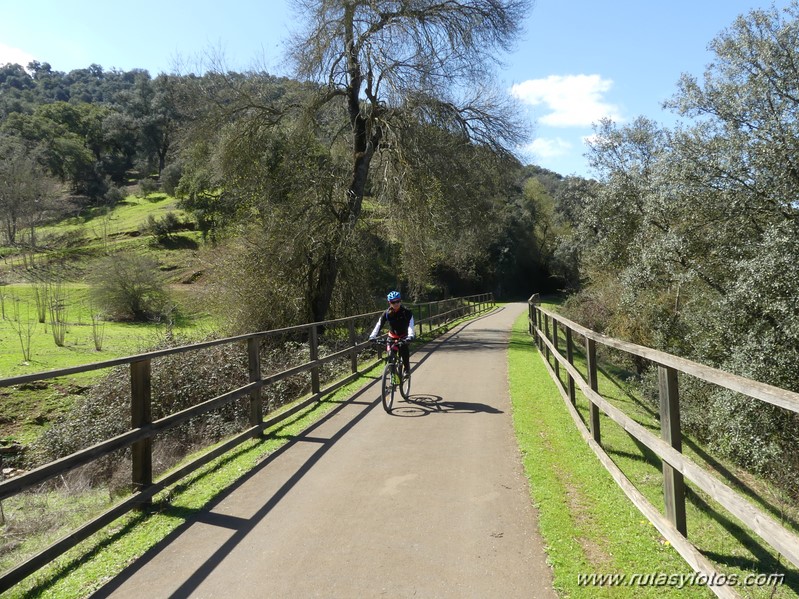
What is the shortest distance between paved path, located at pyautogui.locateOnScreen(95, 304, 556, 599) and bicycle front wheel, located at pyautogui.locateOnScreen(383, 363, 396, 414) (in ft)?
3.50

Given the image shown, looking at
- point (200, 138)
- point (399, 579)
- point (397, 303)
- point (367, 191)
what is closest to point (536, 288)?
point (367, 191)

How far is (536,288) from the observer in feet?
247

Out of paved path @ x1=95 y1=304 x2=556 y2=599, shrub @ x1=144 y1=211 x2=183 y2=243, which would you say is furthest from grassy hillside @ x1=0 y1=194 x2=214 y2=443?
paved path @ x1=95 y1=304 x2=556 y2=599

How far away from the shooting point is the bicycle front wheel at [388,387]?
27.9 ft

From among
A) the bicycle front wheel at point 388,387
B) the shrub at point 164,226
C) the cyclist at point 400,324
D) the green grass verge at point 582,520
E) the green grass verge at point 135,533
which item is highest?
the shrub at point 164,226

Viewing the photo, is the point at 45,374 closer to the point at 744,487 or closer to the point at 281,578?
the point at 281,578

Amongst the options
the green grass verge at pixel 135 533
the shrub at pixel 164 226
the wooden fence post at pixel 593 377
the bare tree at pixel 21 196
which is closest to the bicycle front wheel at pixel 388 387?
the green grass verge at pixel 135 533

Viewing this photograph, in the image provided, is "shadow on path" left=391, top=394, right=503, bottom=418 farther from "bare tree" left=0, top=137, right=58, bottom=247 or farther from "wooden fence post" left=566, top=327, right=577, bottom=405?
"bare tree" left=0, top=137, right=58, bottom=247

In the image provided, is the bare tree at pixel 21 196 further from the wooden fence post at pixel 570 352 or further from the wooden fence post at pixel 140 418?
the wooden fence post at pixel 570 352

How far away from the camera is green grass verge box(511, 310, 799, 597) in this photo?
3.47m

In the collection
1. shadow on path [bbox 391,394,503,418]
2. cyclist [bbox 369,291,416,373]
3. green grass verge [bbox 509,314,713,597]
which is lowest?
shadow on path [bbox 391,394,503,418]

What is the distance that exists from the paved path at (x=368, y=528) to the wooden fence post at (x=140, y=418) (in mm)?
752

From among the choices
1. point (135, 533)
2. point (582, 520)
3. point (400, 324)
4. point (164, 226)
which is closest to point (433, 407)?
point (400, 324)

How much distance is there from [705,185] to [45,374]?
12734 mm
